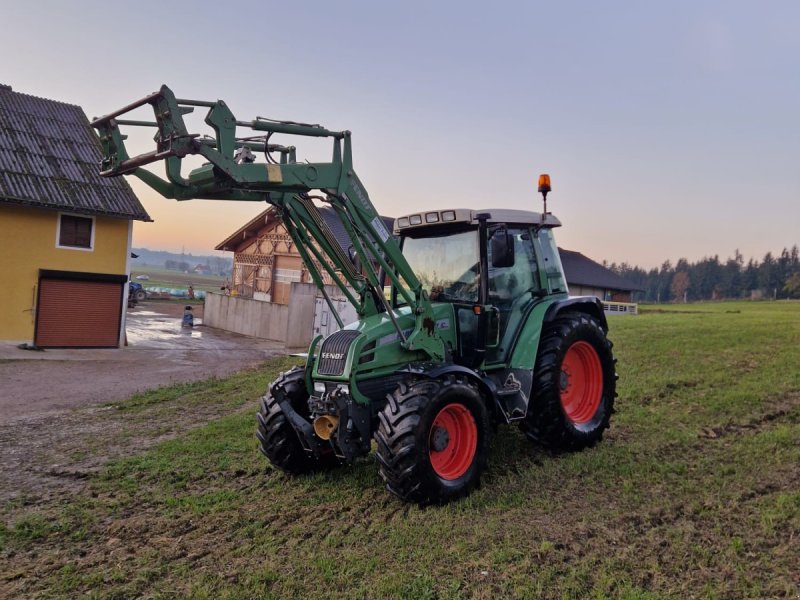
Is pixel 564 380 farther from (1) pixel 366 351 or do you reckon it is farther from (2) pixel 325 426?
(2) pixel 325 426

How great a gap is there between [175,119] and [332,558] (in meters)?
3.29

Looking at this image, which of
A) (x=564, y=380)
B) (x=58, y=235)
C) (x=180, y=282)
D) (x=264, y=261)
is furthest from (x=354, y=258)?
(x=180, y=282)

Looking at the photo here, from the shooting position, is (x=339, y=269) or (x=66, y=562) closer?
(x=66, y=562)

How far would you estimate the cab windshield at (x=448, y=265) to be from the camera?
607cm

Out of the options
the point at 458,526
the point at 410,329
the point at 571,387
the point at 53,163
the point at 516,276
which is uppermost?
the point at 53,163

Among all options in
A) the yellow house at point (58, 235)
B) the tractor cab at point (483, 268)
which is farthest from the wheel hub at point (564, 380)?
the yellow house at point (58, 235)

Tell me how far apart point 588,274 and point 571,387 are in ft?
142

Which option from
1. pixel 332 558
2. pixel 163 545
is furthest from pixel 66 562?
pixel 332 558

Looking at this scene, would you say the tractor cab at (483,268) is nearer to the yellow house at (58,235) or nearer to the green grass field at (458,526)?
the green grass field at (458,526)

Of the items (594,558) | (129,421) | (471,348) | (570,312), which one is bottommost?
(129,421)

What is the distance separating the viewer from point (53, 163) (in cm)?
1803

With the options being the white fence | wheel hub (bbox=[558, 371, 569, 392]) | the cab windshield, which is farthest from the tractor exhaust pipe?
the white fence

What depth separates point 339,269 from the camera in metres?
5.73

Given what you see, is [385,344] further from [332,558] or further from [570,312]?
[570,312]
